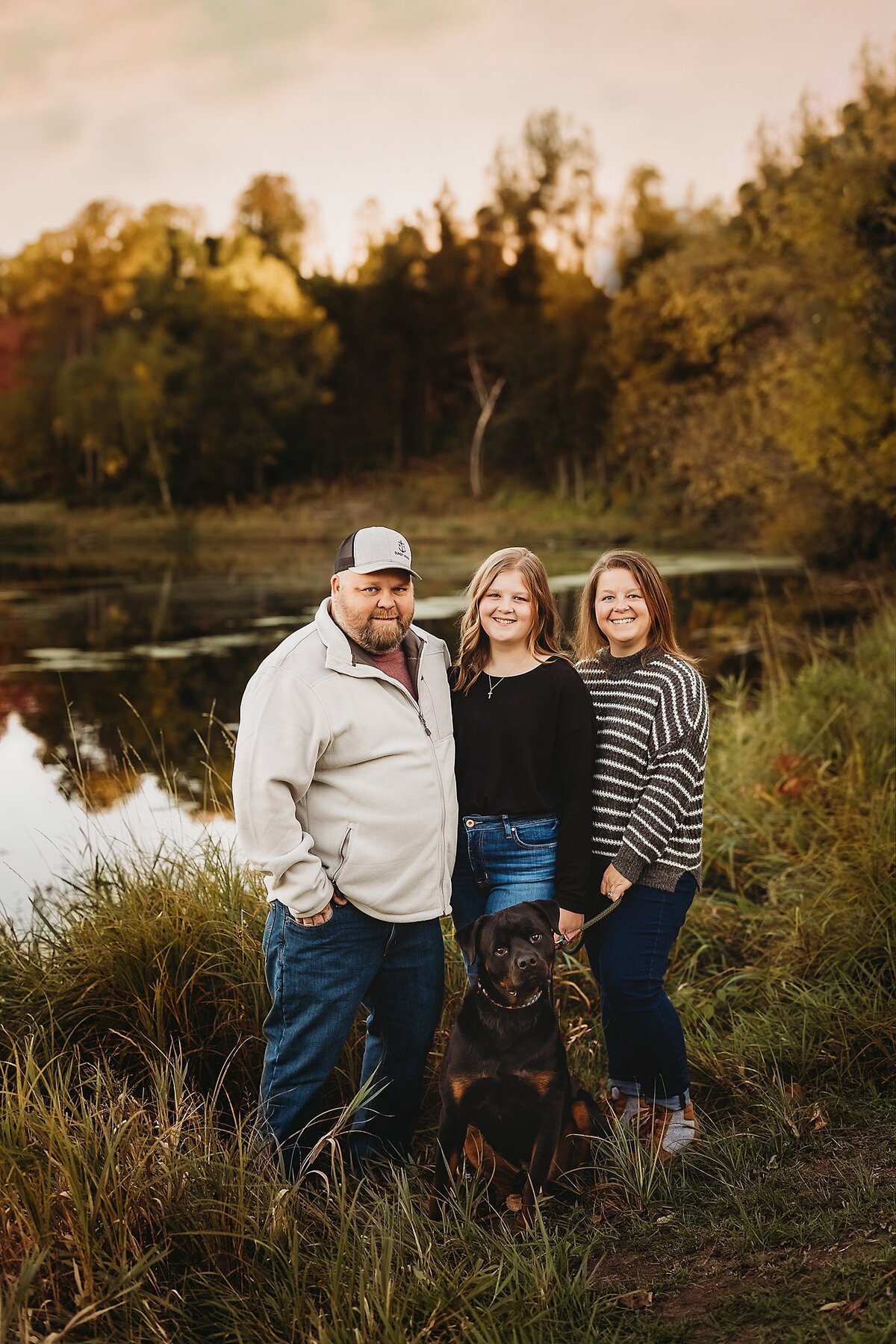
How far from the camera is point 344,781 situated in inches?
120

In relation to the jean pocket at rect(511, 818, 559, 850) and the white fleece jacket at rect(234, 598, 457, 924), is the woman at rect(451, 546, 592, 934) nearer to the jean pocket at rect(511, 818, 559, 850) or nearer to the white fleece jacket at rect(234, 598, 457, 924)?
the jean pocket at rect(511, 818, 559, 850)

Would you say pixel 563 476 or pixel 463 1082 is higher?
pixel 563 476

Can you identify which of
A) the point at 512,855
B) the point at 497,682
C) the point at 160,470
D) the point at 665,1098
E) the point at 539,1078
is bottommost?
the point at 665,1098

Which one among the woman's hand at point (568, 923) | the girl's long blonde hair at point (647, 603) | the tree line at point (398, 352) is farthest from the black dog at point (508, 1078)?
the tree line at point (398, 352)

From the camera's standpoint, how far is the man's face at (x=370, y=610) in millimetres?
3090

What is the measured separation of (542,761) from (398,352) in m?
42.0

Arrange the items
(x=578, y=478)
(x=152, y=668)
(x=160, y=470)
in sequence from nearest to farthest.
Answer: (x=152, y=668) → (x=578, y=478) → (x=160, y=470)

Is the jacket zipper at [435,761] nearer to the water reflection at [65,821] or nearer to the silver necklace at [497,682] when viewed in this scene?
the silver necklace at [497,682]

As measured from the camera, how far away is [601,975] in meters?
3.35

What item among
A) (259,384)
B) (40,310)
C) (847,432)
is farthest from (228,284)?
(847,432)

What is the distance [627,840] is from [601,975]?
42 cm

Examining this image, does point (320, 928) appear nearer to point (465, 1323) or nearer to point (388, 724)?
point (388, 724)

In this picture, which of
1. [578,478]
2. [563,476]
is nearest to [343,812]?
→ [578,478]

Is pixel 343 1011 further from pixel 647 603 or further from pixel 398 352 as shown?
pixel 398 352
